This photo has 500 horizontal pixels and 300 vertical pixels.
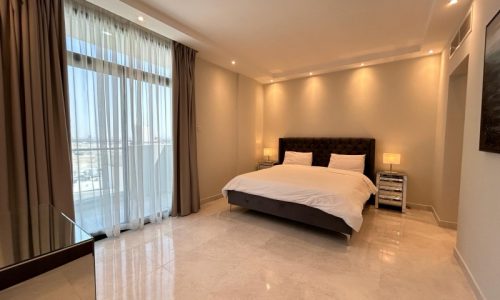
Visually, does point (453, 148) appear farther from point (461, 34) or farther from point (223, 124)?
point (223, 124)

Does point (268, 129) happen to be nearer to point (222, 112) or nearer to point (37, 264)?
point (222, 112)

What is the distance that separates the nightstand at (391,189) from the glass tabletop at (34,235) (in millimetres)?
4174

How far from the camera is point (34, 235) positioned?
4.12 feet

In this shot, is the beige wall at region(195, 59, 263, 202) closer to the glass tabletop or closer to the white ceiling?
the white ceiling

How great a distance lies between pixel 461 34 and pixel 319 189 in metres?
2.44

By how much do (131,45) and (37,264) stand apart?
2.67 m

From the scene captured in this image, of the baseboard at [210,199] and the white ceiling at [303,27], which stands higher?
the white ceiling at [303,27]

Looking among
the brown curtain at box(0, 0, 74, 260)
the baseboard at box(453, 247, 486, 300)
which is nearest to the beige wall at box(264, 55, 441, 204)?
the baseboard at box(453, 247, 486, 300)

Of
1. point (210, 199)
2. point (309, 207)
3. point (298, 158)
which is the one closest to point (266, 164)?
point (298, 158)

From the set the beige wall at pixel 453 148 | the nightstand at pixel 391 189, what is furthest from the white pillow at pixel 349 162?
the beige wall at pixel 453 148

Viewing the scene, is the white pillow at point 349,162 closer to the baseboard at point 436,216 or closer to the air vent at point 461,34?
the baseboard at point 436,216

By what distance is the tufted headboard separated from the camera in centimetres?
402

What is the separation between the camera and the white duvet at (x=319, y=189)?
8.13ft

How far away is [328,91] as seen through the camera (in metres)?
4.61
